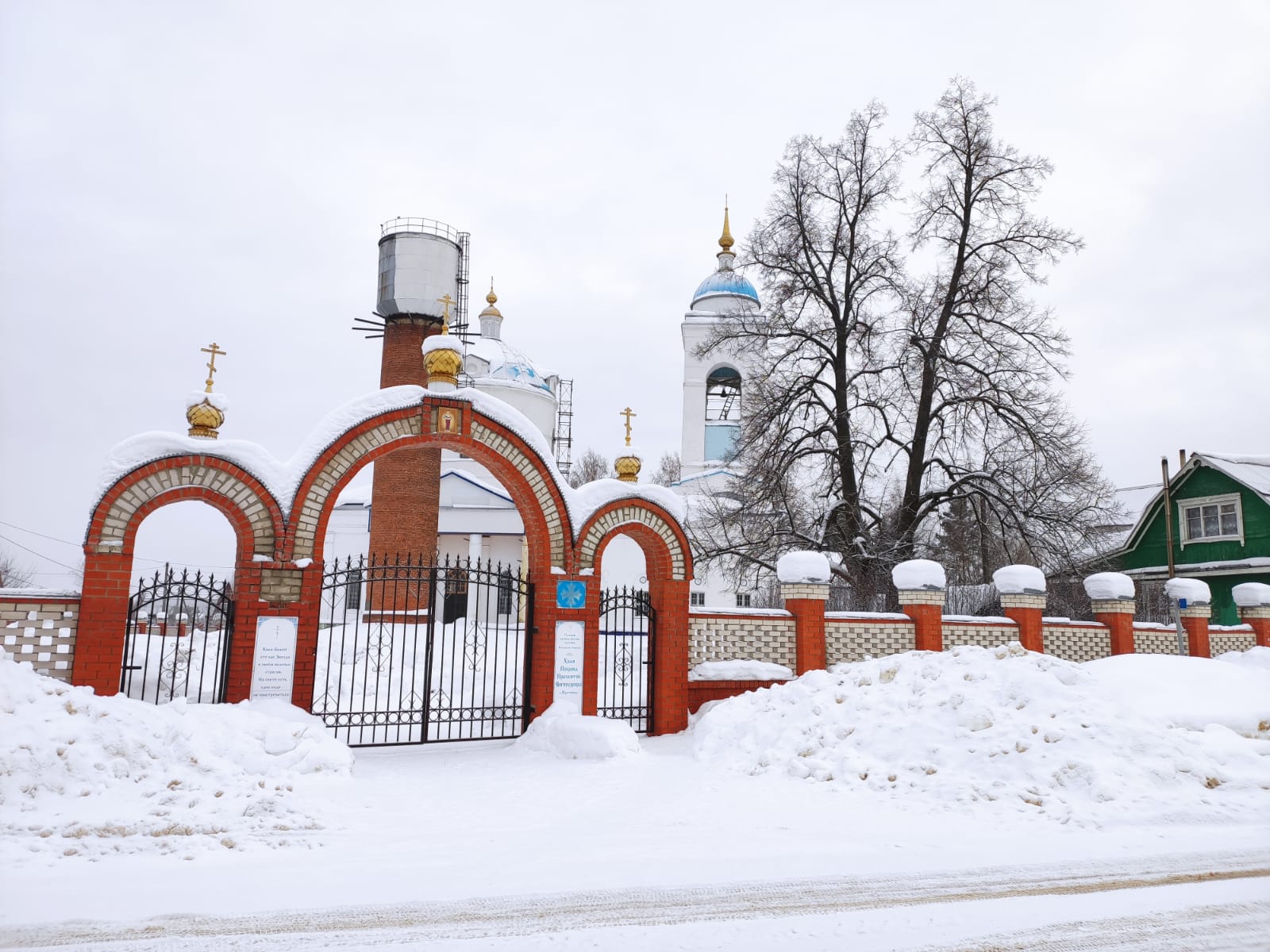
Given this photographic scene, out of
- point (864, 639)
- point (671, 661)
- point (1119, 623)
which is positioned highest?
point (1119, 623)

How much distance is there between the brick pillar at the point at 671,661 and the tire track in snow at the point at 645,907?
587cm

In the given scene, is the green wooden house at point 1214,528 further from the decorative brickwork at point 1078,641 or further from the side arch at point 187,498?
the side arch at point 187,498

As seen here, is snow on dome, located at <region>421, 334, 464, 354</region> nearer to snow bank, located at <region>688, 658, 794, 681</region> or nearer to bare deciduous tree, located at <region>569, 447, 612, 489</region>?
snow bank, located at <region>688, 658, 794, 681</region>

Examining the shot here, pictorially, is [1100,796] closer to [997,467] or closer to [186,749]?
[186,749]

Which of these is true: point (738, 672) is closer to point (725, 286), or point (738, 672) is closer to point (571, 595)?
point (571, 595)

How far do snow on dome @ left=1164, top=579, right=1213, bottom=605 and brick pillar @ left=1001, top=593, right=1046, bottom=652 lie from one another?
3.74 m

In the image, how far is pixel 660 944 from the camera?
4.08 m

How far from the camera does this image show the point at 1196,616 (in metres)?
16.0

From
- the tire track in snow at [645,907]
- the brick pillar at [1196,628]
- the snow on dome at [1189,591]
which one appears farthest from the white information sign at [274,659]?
the brick pillar at [1196,628]

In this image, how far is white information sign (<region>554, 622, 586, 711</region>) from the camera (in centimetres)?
1043

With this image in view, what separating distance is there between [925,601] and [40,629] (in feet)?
35.8

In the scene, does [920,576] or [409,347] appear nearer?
[920,576]

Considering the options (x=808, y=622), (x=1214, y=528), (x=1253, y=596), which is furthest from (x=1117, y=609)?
(x=1214, y=528)

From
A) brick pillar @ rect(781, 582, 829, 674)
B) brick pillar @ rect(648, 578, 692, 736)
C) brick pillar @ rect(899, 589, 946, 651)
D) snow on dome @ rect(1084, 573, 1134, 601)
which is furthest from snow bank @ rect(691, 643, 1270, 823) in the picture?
snow on dome @ rect(1084, 573, 1134, 601)
